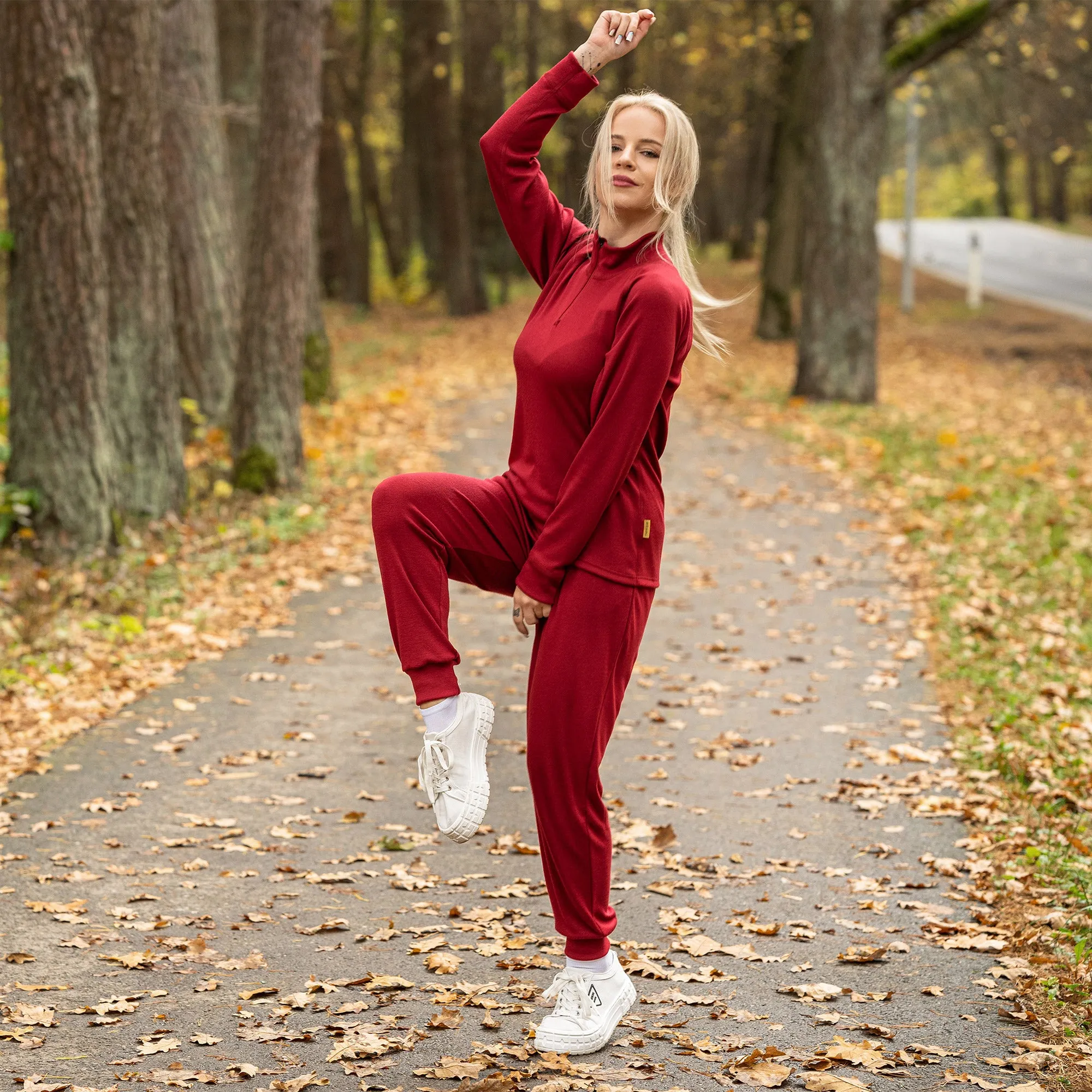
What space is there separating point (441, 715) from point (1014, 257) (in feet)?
123

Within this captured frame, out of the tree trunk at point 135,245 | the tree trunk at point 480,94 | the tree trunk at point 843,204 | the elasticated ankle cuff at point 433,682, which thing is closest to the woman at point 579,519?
the elasticated ankle cuff at point 433,682

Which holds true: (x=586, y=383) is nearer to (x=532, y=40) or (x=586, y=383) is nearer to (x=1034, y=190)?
(x=532, y=40)

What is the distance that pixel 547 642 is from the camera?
3.68 meters

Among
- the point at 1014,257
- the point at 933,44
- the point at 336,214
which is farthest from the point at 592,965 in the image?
the point at 1014,257

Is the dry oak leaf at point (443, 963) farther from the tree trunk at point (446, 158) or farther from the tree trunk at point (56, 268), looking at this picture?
the tree trunk at point (446, 158)

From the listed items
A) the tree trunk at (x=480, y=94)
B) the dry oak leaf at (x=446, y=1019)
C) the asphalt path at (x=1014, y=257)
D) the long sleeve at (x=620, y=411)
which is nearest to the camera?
the long sleeve at (x=620, y=411)

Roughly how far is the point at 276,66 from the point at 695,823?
8.52 metres

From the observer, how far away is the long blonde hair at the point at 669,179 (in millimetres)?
3619

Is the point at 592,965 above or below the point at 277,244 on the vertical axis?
below

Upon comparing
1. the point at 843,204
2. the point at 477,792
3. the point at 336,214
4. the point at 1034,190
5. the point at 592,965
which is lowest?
the point at 592,965

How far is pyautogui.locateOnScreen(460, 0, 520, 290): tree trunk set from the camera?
88.9ft

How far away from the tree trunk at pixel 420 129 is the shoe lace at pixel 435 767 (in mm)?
23026

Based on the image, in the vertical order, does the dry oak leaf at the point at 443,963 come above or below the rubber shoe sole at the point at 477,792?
below

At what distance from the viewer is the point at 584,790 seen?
3723mm
